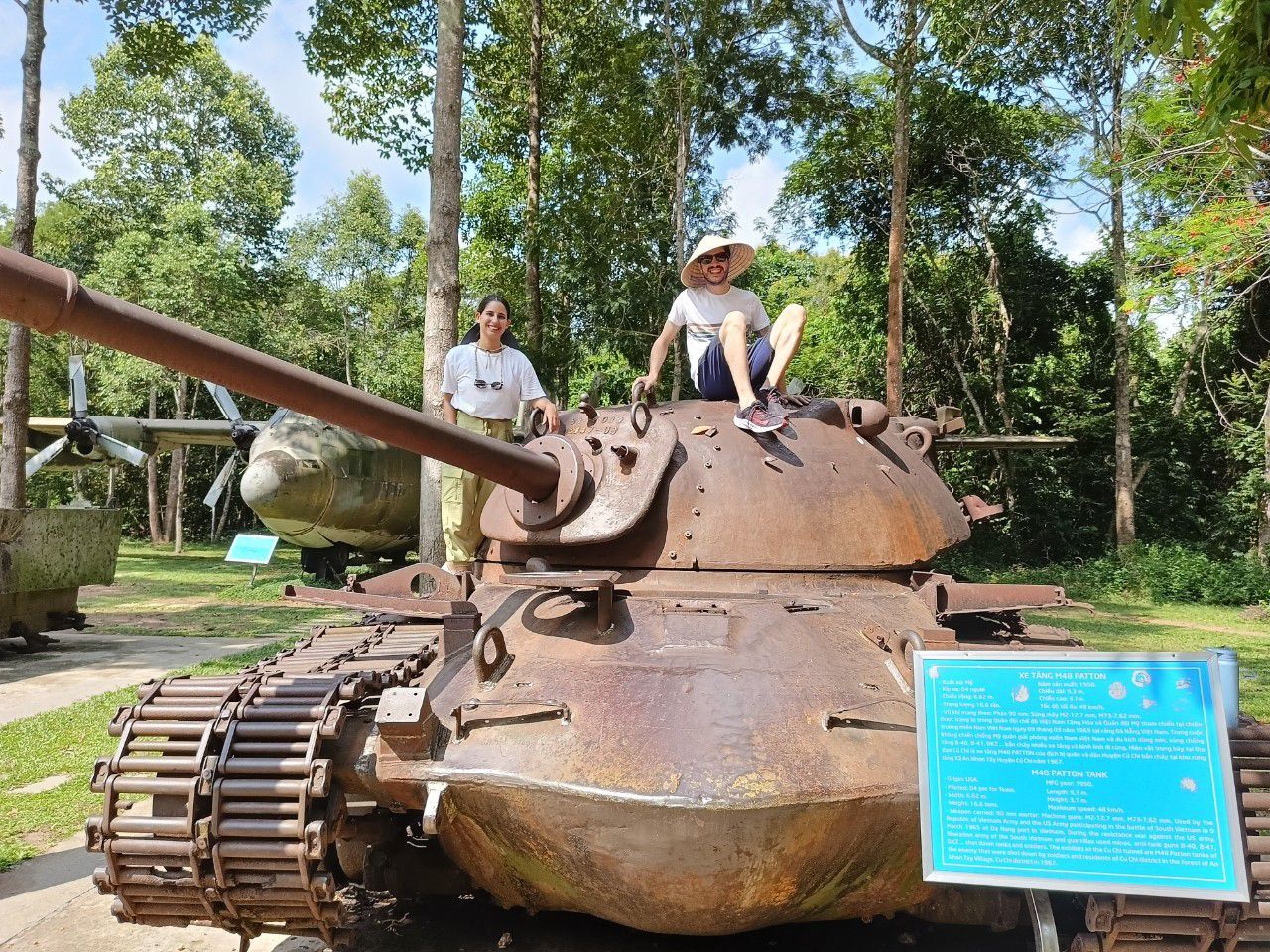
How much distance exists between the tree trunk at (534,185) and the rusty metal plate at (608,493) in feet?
37.1

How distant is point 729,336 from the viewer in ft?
15.8

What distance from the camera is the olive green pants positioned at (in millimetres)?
5883

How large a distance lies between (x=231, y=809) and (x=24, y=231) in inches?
488

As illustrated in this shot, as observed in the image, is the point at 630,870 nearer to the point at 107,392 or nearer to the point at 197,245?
the point at 197,245

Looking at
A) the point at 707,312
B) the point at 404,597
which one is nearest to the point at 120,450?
the point at 404,597

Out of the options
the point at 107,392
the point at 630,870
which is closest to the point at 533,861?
the point at 630,870

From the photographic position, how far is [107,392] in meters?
29.7

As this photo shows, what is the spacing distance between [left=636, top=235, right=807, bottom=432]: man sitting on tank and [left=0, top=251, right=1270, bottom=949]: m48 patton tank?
53cm

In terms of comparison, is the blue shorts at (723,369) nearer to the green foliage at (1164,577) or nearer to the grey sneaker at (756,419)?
the grey sneaker at (756,419)

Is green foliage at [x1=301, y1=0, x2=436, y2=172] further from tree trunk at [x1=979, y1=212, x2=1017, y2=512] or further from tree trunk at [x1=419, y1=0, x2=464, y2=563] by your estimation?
tree trunk at [x1=979, y1=212, x2=1017, y2=512]

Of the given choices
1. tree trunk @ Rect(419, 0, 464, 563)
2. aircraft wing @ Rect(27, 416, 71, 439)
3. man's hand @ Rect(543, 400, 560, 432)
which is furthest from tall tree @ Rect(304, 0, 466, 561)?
aircraft wing @ Rect(27, 416, 71, 439)

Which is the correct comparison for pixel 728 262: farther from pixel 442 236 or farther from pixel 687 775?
pixel 442 236

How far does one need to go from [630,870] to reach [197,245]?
1065 inches

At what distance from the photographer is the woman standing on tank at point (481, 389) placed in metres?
6.05
